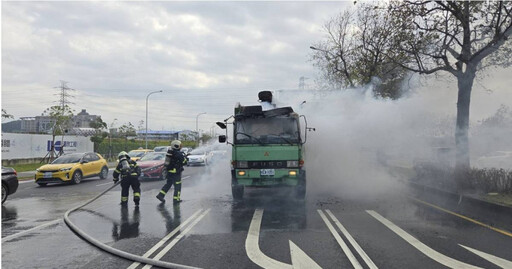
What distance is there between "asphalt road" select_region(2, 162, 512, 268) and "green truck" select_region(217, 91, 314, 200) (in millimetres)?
715

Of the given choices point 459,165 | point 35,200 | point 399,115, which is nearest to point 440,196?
point 459,165

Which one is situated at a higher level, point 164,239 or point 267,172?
point 267,172

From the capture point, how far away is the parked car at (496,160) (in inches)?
540

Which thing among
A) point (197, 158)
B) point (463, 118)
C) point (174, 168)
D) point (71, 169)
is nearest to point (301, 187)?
point (174, 168)

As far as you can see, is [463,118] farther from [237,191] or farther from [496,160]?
[237,191]

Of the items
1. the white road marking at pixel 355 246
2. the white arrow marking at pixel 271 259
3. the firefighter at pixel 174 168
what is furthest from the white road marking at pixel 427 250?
the firefighter at pixel 174 168

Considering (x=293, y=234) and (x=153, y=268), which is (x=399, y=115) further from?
(x=153, y=268)

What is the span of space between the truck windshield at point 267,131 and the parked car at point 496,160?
7.54 metres

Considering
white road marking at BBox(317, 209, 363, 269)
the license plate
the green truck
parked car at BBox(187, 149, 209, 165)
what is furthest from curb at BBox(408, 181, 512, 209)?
parked car at BBox(187, 149, 209, 165)

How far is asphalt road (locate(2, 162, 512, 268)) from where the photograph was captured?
541cm

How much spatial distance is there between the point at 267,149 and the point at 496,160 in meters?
9.80

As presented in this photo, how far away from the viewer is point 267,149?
10617mm

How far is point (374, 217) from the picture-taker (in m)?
8.52

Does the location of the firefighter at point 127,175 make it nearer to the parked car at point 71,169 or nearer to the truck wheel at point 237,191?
the truck wheel at point 237,191
